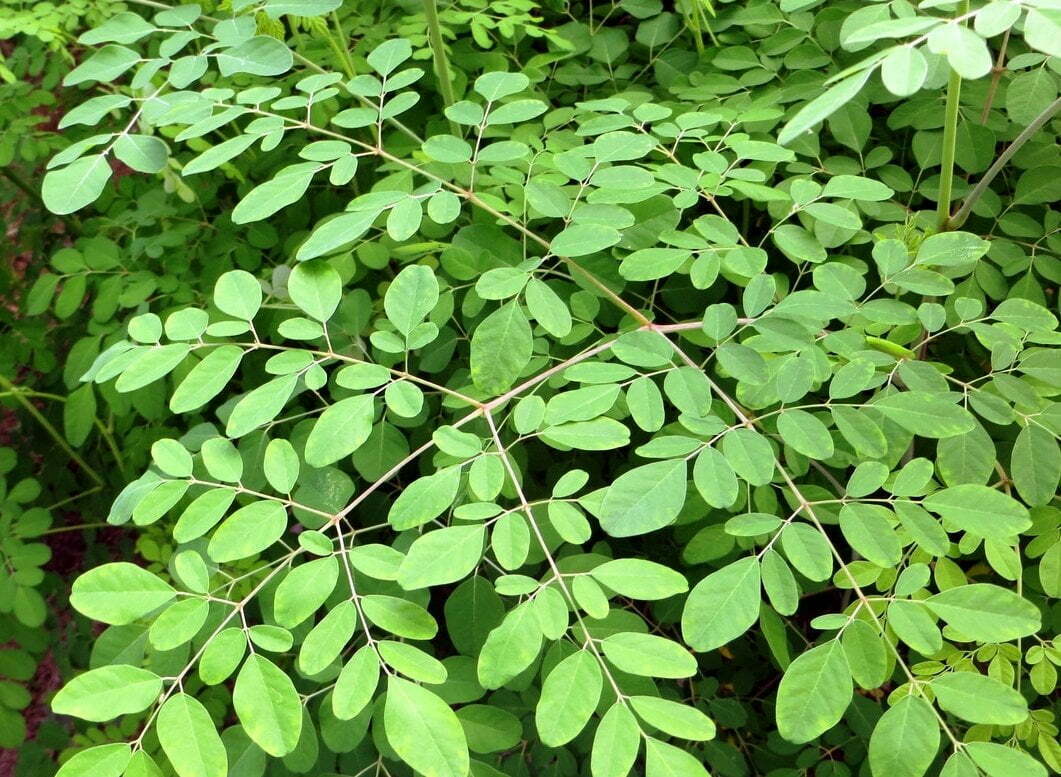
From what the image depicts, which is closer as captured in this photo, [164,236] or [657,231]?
[657,231]

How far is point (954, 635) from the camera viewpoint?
32.3 inches

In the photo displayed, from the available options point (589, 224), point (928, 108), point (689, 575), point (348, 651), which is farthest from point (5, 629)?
point (928, 108)

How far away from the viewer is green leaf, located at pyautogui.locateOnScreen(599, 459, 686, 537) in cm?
75

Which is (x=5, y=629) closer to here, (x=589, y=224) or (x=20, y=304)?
(x=20, y=304)

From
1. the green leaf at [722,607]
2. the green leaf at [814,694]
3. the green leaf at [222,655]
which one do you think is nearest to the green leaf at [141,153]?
the green leaf at [222,655]

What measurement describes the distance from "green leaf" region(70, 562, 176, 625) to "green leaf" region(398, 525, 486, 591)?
0.78 feet

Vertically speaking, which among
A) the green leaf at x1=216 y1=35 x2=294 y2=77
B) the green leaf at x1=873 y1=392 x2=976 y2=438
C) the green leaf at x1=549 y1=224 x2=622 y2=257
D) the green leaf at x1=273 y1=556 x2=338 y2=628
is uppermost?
the green leaf at x1=216 y1=35 x2=294 y2=77

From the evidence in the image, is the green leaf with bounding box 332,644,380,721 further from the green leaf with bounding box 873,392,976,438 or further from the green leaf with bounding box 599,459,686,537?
the green leaf with bounding box 873,392,976,438

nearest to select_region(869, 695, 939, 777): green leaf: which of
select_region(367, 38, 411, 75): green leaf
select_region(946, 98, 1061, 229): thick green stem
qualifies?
select_region(946, 98, 1061, 229): thick green stem

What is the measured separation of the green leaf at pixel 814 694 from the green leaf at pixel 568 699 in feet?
0.52

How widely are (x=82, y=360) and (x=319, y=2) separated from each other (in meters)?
0.87

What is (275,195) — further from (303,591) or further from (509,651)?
(509,651)

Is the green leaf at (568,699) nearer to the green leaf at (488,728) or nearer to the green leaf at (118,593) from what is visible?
the green leaf at (488,728)

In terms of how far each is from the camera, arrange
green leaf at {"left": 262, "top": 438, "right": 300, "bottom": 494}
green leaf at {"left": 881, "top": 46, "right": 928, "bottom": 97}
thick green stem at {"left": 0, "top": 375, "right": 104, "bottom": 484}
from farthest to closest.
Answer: thick green stem at {"left": 0, "top": 375, "right": 104, "bottom": 484} < green leaf at {"left": 262, "top": 438, "right": 300, "bottom": 494} < green leaf at {"left": 881, "top": 46, "right": 928, "bottom": 97}
